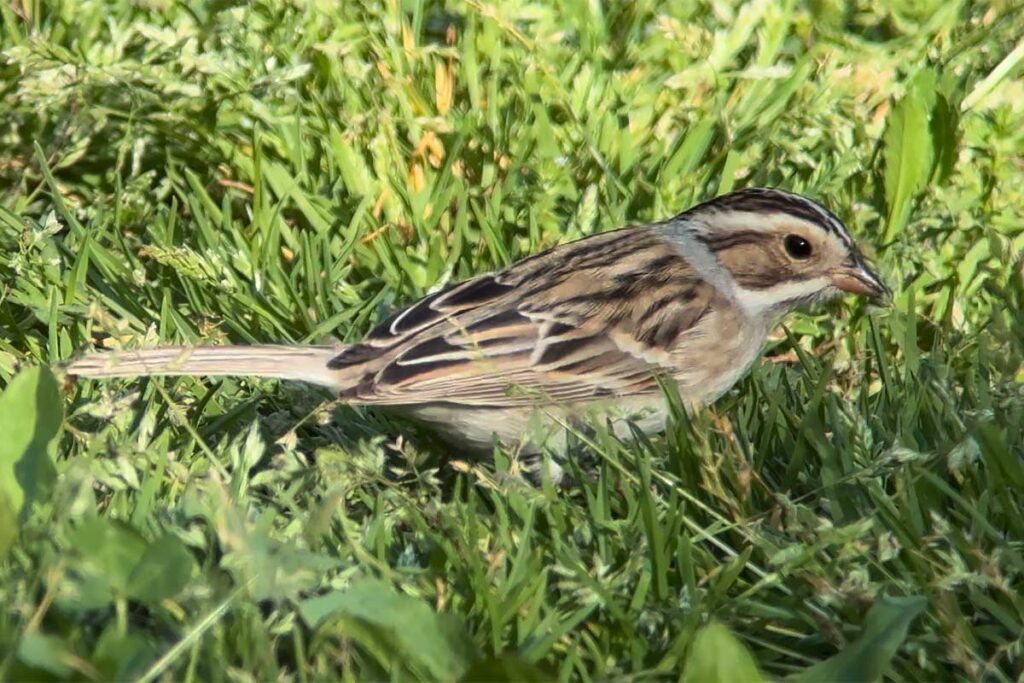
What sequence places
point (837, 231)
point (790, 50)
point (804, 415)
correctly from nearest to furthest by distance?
point (804, 415)
point (837, 231)
point (790, 50)

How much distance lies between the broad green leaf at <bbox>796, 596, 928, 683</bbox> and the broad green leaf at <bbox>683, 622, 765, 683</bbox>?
188 millimetres

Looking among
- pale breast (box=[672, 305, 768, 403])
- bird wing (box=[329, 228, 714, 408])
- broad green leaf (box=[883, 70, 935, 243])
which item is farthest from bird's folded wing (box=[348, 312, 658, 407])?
broad green leaf (box=[883, 70, 935, 243])

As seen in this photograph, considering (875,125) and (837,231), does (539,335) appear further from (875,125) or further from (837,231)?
(875,125)

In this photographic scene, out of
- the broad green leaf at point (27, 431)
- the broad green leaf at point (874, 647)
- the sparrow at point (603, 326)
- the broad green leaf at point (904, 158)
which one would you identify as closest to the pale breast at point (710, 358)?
the sparrow at point (603, 326)

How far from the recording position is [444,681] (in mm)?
3143

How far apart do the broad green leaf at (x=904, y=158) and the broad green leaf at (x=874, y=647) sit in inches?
108

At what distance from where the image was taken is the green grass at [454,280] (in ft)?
10.6

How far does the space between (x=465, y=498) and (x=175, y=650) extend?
180cm

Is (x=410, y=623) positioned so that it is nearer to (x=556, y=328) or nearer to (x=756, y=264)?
(x=556, y=328)

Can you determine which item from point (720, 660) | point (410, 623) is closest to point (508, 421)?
point (410, 623)

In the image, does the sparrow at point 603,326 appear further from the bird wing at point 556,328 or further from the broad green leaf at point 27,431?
the broad green leaf at point 27,431

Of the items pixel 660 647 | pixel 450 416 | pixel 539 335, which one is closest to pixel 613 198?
pixel 539 335

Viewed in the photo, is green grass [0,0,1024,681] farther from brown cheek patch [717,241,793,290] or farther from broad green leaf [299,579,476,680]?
brown cheek patch [717,241,793,290]

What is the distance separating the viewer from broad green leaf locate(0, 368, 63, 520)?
12.1 feet
